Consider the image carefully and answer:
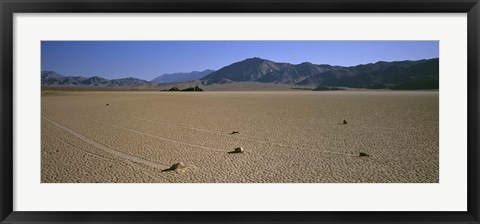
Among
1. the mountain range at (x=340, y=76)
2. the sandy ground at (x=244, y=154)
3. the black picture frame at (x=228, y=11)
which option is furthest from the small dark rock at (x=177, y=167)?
the mountain range at (x=340, y=76)

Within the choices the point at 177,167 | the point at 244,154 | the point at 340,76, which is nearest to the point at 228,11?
the point at 177,167

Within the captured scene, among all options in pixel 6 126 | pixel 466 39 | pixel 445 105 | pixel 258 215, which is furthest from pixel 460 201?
pixel 6 126

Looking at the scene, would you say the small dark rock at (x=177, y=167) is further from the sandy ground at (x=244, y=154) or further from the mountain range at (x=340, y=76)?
the mountain range at (x=340, y=76)

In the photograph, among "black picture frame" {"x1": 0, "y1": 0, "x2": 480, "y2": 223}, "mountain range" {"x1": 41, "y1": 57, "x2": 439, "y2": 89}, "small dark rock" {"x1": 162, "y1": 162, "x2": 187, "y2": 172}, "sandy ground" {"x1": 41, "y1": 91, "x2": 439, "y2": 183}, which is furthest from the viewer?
"mountain range" {"x1": 41, "y1": 57, "x2": 439, "y2": 89}

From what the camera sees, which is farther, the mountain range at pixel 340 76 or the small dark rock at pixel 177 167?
the mountain range at pixel 340 76

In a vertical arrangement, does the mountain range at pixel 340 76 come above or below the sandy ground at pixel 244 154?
above

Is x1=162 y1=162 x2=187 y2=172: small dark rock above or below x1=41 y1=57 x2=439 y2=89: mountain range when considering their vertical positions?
below

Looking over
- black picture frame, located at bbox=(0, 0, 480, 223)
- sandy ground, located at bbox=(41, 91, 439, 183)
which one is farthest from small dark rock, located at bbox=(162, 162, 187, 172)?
black picture frame, located at bbox=(0, 0, 480, 223)

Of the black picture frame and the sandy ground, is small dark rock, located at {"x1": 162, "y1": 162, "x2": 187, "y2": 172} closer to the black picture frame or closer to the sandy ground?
the sandy ground

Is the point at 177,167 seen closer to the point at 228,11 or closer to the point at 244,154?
the point at 244,154

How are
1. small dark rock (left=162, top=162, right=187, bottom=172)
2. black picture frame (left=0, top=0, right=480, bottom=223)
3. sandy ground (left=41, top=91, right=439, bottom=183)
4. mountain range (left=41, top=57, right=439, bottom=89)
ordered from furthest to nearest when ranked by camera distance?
mountain range (left=41, top=57, right=439, bottom=89) < small dark rock (left=162, top=162, right=187, bottom=172) < sandy ground (left=41, top=91, right=439, bottom=183) < black picture frame (left=0, top=0, right=480, bottom=223)
